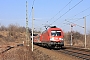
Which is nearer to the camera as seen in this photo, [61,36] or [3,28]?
[61,36]

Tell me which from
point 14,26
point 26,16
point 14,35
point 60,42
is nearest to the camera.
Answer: point 60,42

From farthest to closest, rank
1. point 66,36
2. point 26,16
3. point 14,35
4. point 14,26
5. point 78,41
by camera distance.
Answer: point 14,26 → point 14,35 → point 66,36 → point 78,41 → point 26,16

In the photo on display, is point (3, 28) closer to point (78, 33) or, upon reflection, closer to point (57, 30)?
point (78, 33)

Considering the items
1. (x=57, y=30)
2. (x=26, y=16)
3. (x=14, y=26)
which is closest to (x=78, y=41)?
(x=26, y=16)

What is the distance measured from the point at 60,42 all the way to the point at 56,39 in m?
0.81

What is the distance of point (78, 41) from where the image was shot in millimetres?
81000

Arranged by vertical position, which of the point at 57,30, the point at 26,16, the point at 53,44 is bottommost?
the point at 53,44

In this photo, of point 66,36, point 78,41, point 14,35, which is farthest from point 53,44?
point 14,35

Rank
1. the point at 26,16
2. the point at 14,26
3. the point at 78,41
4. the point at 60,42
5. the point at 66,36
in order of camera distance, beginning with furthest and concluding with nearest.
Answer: the point at 14,26, the point at 66,36, the point at 78,41, the point at 26,16, the point at 60,42

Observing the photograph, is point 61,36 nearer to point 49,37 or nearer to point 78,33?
point 49,37

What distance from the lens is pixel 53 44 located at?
35.5m

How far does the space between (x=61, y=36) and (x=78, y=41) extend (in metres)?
46.4

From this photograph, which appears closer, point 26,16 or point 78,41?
point 26,16

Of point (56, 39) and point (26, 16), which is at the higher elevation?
point (26, 16)
